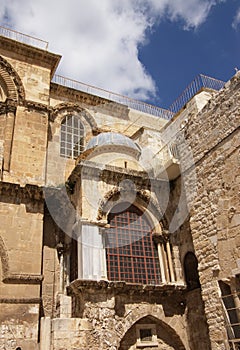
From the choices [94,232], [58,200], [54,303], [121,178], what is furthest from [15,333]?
[121,178]

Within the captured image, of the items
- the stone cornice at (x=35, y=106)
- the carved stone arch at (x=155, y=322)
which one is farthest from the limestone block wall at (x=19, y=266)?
the stone cornice at (x=35, y=106)

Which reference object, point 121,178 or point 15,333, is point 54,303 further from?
point 121,178

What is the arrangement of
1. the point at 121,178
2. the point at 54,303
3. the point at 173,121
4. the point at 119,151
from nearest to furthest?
the point at 54,303
the point at 121,178
the point at 119,151
the point at 173,121

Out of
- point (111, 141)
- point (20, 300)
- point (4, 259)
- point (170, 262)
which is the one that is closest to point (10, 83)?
point (111, 141)

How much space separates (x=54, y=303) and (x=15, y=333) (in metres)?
1.95

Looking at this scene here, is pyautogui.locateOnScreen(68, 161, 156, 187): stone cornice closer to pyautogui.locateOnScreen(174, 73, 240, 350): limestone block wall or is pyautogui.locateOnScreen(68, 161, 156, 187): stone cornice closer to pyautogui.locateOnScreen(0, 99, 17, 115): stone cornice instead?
pyautogui.locateOnScreen(174, 73, 240, 350): limestone block wall

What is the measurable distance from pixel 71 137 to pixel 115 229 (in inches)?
235

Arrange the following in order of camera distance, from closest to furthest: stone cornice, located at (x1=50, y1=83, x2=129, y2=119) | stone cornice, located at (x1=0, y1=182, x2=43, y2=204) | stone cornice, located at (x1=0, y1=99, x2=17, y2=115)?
stone cornice, located at (x1=0, y1=182, x2=43, y2=204) → stone cornice, located at (x1=0, y1=99, x2=17, y2=115) → stone cornice, located at (x1=50, y1=83, x2=129, y2=119)

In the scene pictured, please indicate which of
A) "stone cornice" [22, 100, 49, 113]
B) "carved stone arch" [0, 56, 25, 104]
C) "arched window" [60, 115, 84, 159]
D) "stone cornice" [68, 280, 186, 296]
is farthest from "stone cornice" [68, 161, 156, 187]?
"carved stone arch" [0, 56, 25, 104]

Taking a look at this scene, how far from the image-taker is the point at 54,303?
469 inches

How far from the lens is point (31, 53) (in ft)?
51.7

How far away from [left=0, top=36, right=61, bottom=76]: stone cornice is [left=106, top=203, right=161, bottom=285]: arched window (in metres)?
7.85

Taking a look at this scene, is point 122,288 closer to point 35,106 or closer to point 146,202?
point 146,202

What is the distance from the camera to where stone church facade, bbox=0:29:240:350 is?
384 inches
